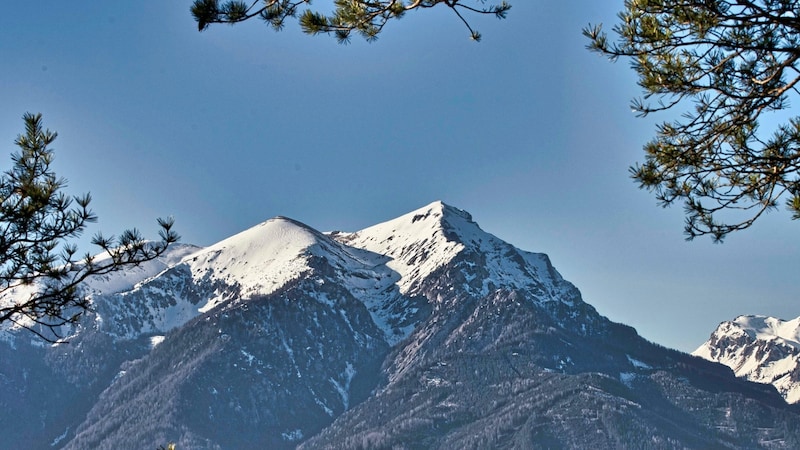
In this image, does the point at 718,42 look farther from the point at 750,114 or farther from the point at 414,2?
the point at 414,2

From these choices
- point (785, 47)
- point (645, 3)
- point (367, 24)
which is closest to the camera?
point (785, 47)

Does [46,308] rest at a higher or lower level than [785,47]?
lower

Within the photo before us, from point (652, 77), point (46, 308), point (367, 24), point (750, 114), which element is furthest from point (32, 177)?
point (750, 114)

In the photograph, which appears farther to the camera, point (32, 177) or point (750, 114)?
point (32, 177)

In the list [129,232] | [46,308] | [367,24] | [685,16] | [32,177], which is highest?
[367,24]

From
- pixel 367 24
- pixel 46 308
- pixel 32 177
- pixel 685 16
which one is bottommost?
pixel 46 308

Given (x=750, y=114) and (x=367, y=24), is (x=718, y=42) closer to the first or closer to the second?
(x=750, y=114)

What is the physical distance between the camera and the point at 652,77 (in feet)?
51.5

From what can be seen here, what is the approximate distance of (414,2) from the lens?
1583 centimetres

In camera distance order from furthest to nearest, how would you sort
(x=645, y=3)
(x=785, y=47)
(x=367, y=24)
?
1. (x=367, y=24)
2. (x=645, y=3)
3. (x=785, y=47)

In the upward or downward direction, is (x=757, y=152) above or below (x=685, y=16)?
below

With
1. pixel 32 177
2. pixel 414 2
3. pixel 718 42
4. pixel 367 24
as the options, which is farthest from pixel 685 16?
pixel 32 177

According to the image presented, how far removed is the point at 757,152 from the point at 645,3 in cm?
307

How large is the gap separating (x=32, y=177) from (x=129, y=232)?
1.96m
